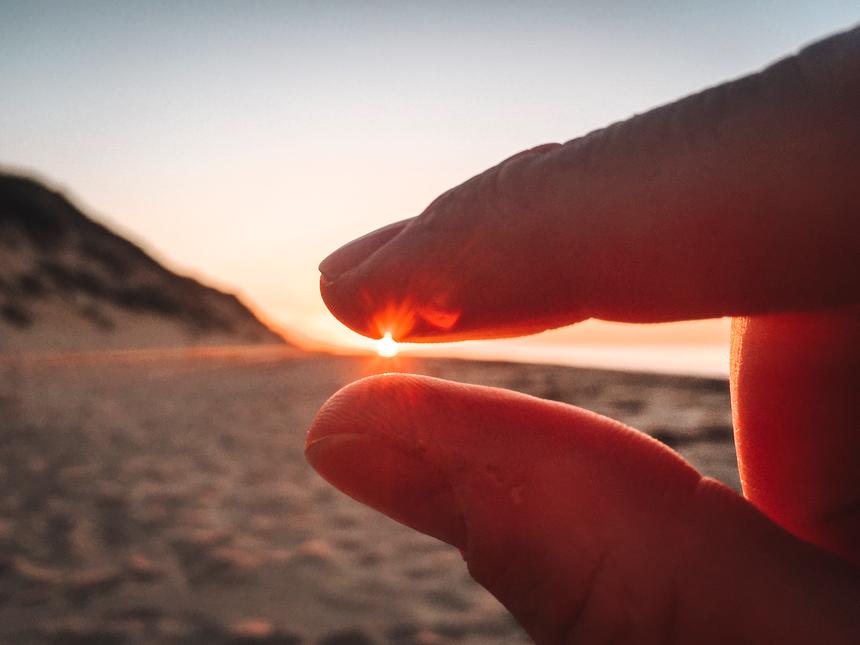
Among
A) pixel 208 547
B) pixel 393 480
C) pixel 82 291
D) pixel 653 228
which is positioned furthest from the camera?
pixel 82 291

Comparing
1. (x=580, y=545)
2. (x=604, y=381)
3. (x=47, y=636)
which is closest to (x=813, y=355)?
(x=580, y=545)

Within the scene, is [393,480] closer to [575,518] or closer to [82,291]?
[575,518]

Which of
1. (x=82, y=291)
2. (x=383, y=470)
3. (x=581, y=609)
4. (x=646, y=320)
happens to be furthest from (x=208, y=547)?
(x=82, y=291)

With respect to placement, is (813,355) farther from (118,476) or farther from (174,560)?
(118,476)

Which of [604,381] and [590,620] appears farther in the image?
[604,381]

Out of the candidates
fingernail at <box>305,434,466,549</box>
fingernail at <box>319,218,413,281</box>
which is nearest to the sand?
fingernail at <box>305,434,466,549</box>

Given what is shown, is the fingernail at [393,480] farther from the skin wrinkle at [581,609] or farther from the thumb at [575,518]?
the skin wrinkle at [581,609]
